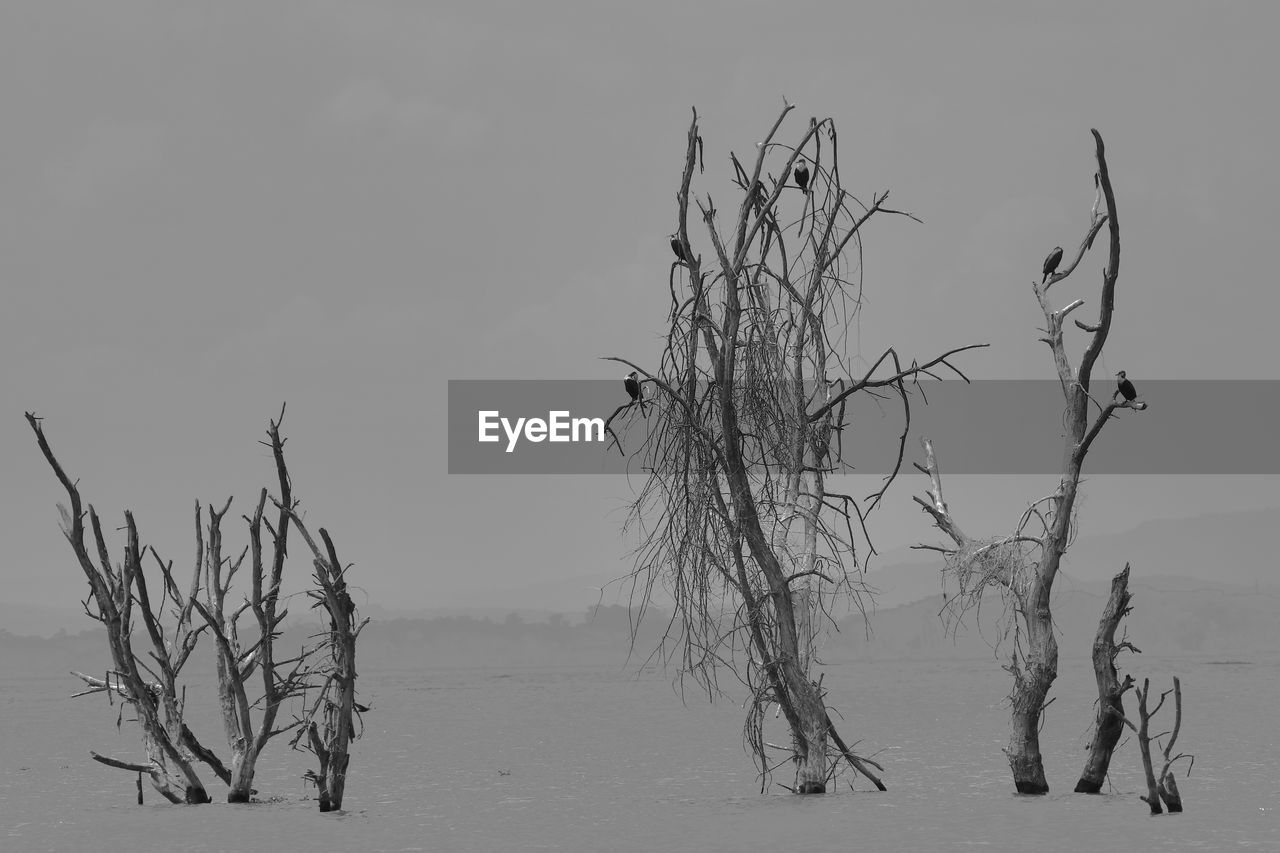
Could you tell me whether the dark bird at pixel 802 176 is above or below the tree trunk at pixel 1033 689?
above

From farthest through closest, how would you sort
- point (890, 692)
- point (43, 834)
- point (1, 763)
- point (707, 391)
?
point (890, 692) → point (1, 763) → point (43, 834) → point (707, 391)

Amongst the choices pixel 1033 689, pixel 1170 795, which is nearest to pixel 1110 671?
pixel 1033 689

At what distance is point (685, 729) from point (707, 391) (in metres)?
23.2

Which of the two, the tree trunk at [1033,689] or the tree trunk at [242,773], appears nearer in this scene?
the tree trunk at [1033,689]

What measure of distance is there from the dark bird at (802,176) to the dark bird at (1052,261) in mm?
2711

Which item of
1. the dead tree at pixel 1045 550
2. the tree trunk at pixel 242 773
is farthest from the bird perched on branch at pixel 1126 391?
the tree trunk at pixel 242 773

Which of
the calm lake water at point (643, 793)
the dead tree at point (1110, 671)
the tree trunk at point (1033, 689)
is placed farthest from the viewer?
the tree trunk at point (1033, 689)

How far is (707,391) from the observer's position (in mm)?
14992

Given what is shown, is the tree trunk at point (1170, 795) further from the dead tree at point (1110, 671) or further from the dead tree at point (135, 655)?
the dead tree at point (135, 655)

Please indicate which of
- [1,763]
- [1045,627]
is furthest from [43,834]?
[1,763]

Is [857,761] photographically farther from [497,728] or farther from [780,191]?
[497,728]

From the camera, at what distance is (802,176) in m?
16.0

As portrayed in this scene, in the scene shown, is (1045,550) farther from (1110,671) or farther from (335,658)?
(335,658)

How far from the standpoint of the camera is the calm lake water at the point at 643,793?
14.4 metres
